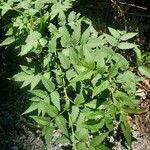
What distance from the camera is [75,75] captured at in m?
2.04

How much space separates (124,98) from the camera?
73.1 inches

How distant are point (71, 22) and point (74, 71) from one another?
40 centimetres

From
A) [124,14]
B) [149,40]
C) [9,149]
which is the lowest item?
[9,149]

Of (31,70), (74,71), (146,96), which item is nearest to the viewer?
A: (74,71)

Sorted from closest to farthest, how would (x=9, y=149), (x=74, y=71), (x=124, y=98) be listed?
(x=124, y=98), (x=74, y=71), (x=9, y=149)

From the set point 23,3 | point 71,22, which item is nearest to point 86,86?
point 71,22

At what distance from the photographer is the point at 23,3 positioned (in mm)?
2318

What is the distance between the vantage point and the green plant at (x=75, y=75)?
1843 millimetres

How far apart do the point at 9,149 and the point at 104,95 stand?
34.1 inches

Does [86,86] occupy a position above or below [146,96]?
above

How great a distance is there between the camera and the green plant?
1843 millimetres

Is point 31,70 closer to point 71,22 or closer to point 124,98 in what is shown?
point 71,22

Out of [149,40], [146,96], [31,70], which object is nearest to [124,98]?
[31,70]

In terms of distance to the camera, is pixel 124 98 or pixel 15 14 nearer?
pixel 124 98
